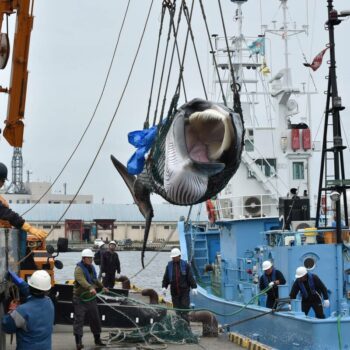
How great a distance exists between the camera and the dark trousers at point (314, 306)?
460 inches

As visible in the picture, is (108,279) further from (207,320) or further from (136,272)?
(136,272)

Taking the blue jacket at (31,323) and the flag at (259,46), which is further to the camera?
the flag at (259,46)

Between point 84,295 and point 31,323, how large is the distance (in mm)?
4304

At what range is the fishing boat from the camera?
40.2ft

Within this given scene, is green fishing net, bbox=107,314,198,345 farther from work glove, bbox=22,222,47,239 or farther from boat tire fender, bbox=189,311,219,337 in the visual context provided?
work glove, bbox=22,222,47,239

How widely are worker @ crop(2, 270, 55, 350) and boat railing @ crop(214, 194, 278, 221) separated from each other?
1160 cm

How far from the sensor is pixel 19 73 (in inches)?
446

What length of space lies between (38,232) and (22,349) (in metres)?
2.45

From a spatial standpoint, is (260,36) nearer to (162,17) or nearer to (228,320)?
(228,320)

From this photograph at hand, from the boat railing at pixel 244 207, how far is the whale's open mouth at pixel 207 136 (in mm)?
11628

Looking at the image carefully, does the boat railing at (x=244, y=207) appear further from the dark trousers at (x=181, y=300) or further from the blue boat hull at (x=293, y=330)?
the dark trousers at (x=181, y=300)

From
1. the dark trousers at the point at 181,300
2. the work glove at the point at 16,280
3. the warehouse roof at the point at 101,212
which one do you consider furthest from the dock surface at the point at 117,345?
the warehouse roof at the point at 101,212

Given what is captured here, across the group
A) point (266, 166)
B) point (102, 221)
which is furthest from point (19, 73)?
point (102, 221)

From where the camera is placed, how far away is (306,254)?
12.7m
